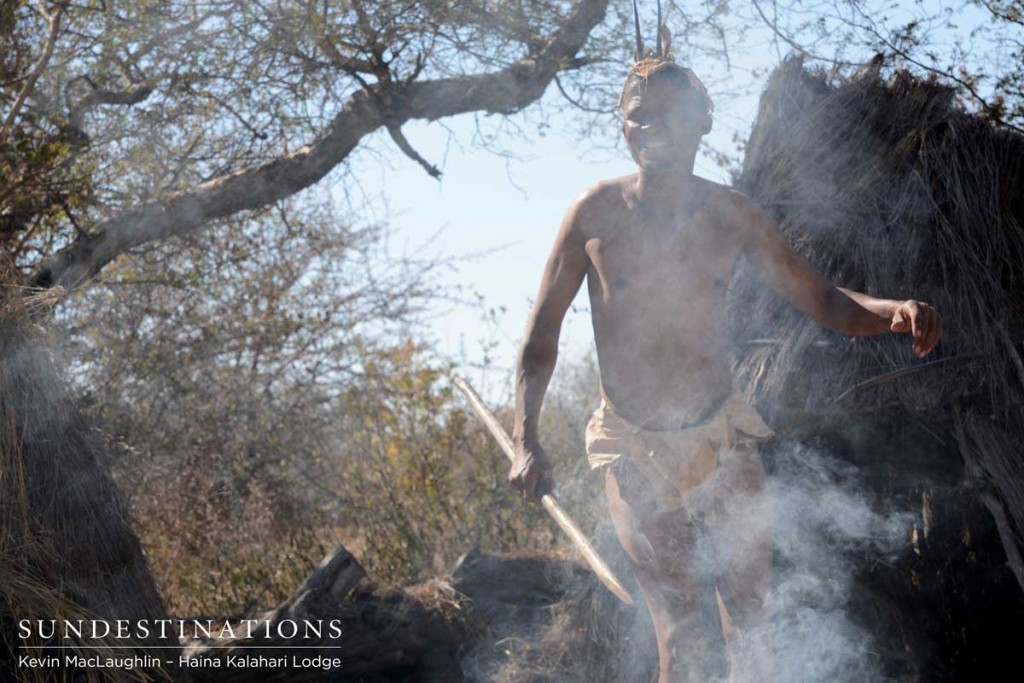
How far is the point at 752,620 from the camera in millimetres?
3217

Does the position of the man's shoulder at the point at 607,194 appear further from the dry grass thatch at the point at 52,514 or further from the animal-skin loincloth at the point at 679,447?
the dry grass thatch at the point at 52,514

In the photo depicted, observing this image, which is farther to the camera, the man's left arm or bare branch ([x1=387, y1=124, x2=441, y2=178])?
bare branch ([x1=387, y1=124, x2=441, y2=178])

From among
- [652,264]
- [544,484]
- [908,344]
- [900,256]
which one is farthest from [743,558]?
[900,256]

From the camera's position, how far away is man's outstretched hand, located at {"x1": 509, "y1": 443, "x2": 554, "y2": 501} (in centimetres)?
323

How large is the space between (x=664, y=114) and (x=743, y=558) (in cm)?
140

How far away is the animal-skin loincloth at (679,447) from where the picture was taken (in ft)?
10.6

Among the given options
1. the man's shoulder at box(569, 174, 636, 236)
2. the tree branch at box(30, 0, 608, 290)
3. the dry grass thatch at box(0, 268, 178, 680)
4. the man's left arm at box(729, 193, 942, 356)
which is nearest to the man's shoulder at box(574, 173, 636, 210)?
the man's shoulder at box(569, 174, 636, 236)

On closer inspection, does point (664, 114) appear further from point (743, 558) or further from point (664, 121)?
point (743, 558)

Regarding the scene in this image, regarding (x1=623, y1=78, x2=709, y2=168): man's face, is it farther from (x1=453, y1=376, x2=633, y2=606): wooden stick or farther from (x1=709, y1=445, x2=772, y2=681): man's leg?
(x1=453, y1=376, x2=633, y2=606): wooden stick

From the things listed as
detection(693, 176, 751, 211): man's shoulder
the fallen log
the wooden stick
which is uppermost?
detection(693, 176, 751, 211): man's shoulder

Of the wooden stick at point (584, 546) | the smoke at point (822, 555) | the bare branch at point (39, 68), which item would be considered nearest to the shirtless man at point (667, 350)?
the wooden stick at point (584, 546)

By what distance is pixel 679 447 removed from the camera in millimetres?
3221

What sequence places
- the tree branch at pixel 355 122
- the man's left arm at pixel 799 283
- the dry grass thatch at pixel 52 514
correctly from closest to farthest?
the man's left arm at pixel 799 283, the dry grass thatch at pixel 52 514, the tree branch at pixel 355 122

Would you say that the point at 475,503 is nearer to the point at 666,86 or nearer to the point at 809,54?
the point at 809,54
